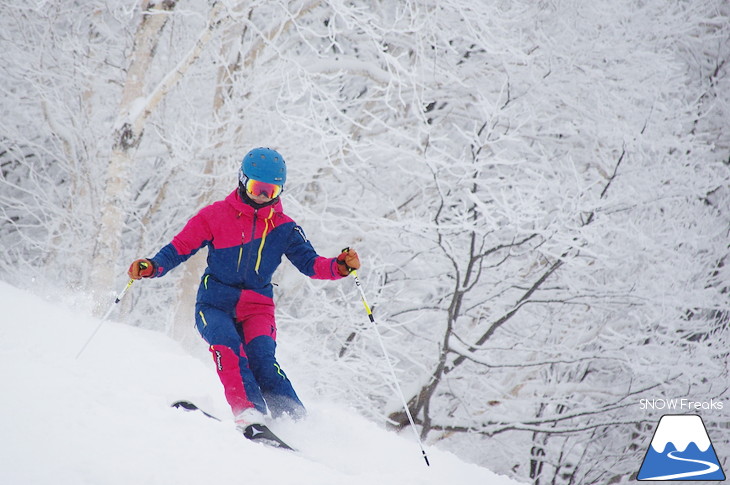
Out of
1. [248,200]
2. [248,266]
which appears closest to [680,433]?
[248,266]

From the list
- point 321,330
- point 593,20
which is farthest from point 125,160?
point 593,20

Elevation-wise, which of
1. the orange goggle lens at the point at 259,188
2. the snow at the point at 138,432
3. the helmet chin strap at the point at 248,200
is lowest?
the snow at the point at 138,432

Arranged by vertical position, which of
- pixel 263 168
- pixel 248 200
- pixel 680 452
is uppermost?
pixel 263 168

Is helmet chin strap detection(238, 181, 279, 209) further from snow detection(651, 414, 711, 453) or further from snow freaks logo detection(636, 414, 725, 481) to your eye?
snow detection(651, 414, 711, 453)

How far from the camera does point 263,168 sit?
320 cm

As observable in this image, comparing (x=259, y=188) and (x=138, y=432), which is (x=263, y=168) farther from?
(x=138, y=432)

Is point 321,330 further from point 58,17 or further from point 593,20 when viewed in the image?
point 58,17

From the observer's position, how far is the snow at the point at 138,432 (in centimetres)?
190

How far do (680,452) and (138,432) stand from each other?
642cm

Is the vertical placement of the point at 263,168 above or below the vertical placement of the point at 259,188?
above

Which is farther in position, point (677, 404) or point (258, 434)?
point (677, 404)

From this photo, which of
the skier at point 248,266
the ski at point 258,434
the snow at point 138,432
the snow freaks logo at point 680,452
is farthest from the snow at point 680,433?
the ski at point 258,434

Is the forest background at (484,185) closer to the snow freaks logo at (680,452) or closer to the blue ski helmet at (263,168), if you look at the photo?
the snow freaks logo at (680,452)

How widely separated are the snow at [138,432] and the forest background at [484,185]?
7.69ft
